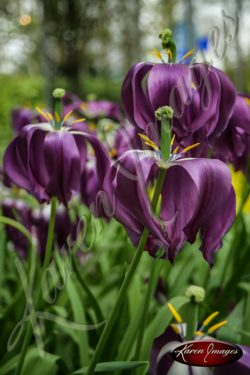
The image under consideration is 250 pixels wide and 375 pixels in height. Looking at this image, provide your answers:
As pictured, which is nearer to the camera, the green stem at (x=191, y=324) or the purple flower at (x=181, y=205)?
the purple flower at (x=181, y=205)

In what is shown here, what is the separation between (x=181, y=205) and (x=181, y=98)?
0.71 ft

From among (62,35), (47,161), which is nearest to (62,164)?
(47,161)

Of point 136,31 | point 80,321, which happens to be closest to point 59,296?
point 80,321

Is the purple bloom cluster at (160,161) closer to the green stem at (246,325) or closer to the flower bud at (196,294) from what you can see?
the flower bud at (196,294)

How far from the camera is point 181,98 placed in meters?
0.80

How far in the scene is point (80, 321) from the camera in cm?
107

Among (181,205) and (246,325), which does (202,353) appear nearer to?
(181,205)

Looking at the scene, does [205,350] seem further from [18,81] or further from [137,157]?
[18,81]

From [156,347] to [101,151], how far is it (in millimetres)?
283

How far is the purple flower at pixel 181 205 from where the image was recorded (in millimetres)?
608

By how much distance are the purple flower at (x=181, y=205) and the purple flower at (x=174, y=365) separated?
0.49 ft

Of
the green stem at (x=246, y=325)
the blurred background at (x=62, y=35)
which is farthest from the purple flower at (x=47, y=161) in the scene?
the blurred background at (x=62, y=35)

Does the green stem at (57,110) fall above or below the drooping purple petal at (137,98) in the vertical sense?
below

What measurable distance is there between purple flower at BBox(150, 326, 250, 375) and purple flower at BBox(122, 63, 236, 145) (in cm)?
27
